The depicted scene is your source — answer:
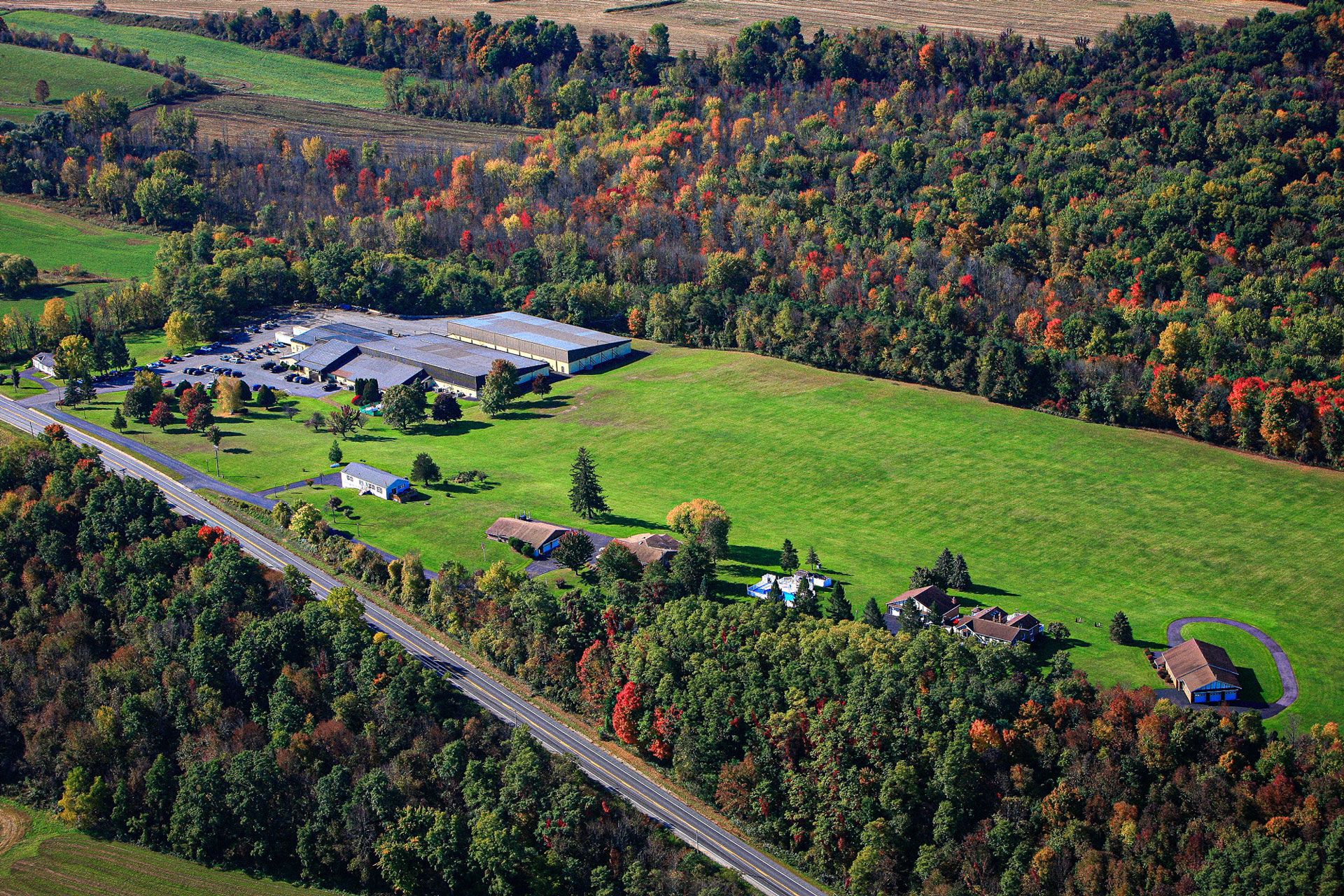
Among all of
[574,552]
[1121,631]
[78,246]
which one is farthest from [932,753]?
[78,246]

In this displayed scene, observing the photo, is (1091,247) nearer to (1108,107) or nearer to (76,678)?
(1108,107)

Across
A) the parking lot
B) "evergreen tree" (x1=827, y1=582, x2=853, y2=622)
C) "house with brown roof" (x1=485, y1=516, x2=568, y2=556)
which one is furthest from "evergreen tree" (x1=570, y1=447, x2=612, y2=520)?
the parking lot

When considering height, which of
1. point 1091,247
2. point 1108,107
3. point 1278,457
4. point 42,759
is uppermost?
point 1108,107

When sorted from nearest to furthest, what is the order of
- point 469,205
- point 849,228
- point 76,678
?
point 76,678 → point 849,228 → point 469,205

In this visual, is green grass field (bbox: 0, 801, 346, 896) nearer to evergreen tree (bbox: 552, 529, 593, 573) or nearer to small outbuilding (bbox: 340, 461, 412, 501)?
evergreen tree (bbox: 552, 529, 593, 573)

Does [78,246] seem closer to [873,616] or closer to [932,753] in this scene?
[873,616]

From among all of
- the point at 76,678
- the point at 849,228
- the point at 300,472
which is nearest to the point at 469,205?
the point at 849,228
